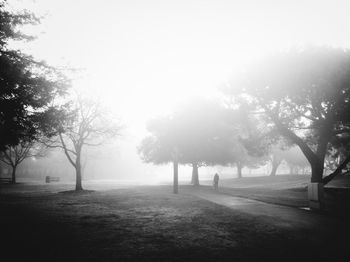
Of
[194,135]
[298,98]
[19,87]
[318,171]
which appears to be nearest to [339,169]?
[318,171]

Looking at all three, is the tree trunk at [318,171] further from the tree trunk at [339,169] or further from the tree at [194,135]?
the tree at [194,135]

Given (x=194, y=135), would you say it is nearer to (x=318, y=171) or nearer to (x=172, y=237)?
(x=318, y=171)

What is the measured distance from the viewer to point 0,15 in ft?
44.7

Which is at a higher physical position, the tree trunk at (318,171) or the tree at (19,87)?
the tree at (19,87)

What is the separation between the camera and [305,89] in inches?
869

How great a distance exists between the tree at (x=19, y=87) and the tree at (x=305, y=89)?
15270mm

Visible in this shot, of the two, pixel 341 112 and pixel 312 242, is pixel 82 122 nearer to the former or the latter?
pixel 341 112

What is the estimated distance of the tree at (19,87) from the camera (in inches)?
529

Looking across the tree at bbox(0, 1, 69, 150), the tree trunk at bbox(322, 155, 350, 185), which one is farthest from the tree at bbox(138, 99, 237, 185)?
the tree at bbox(0, 1, 69, 150)

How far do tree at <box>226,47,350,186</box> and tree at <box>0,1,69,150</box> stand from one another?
15270 millimetres

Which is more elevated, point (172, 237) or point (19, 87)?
point (19, 87)

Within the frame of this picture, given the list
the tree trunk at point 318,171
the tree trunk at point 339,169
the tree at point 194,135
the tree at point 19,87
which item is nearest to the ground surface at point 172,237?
the tree at point 19,87

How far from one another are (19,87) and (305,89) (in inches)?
788

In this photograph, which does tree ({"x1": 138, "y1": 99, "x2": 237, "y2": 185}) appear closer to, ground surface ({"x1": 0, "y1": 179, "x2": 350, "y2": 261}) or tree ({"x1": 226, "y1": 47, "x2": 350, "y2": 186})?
tree ({"x1": 226, "y1": 47, "x2": 350, "y2": 186})
